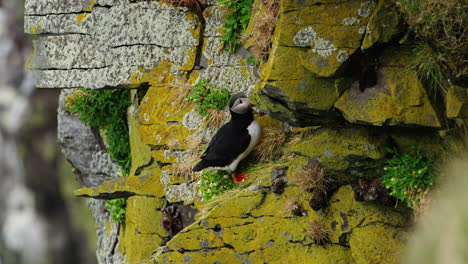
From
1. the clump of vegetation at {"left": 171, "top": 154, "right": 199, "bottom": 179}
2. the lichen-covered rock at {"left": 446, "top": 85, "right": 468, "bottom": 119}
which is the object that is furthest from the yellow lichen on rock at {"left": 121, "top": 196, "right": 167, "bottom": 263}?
the lichen-covered rock at {"left": 446, "top": 85, "right": 468, "bottom": 119}

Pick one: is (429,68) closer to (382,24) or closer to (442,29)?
(442,29)

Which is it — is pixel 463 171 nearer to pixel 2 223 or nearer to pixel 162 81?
pixel 162 81

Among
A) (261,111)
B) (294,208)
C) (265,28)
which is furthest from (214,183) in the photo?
(265,28)

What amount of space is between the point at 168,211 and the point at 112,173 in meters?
2.37

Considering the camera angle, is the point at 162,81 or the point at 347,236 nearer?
the point at 347,236

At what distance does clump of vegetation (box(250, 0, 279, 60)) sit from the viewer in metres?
6.07

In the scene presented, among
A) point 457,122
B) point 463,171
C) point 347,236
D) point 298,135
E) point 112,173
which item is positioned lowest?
point 112,173

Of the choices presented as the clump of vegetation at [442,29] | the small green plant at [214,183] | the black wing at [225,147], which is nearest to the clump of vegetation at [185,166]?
the small green plant at [214,183]

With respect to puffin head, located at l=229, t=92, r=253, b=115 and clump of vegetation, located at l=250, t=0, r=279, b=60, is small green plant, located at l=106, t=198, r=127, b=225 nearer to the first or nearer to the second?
puffin head, located at l=229, t=92, r=253, b=115

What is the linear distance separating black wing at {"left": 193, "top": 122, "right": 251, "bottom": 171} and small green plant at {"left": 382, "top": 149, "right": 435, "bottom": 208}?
1.90m

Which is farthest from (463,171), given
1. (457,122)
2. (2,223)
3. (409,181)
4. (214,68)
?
(2,223)

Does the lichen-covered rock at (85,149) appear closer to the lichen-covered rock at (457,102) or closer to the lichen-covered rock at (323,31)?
the lichen-covered rock at (323,31)

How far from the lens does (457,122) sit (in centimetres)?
489

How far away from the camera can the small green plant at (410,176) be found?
5285 mm
